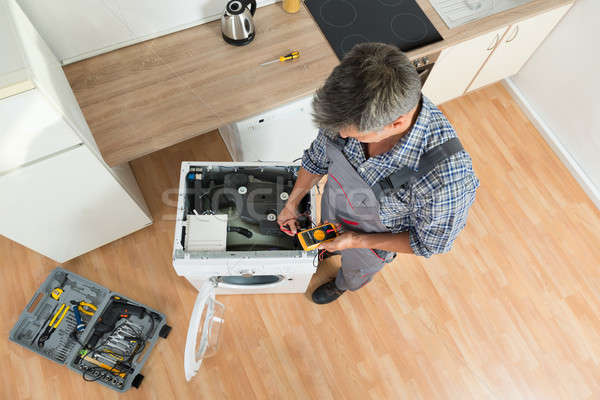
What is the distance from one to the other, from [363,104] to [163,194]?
5.09ft

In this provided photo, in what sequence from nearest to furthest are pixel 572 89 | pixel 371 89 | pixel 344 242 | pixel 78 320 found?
pixel 371 89 → pixel 344 242 → pixel 78 320 → pixel 572 89

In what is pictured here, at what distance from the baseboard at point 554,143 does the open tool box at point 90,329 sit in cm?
235

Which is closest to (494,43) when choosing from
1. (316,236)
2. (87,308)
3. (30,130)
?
(316,236)

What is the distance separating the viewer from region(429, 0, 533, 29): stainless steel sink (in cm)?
166

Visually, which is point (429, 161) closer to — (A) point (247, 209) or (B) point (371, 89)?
(B) point (371, 89)

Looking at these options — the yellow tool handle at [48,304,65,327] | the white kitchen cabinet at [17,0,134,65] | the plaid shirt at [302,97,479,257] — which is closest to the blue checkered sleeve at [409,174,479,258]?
the plaid shirt at [302,97,479,257]

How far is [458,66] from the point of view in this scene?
1.89 m

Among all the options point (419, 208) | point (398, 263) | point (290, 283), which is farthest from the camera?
point (398, 263)

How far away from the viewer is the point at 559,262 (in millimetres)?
2039

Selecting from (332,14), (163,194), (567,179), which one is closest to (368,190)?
(332,14)

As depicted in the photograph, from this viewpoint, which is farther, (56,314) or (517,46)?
(517,46)

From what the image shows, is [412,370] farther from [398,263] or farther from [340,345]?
[398,263]

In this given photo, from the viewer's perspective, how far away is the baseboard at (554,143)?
218 centimetres

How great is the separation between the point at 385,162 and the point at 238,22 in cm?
88
